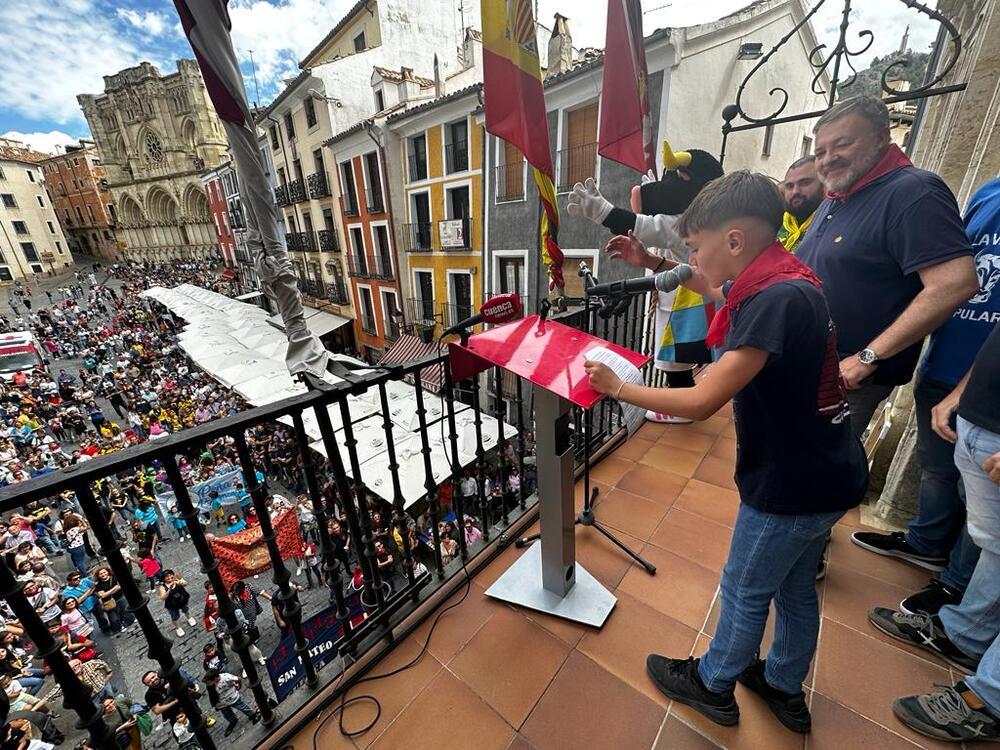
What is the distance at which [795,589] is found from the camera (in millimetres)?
1351

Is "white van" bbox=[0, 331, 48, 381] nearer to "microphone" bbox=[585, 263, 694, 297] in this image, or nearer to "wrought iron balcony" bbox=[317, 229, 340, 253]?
"wrought iron balcony" bbox=[317, 229, 340, 253]

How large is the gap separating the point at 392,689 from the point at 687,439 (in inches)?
110

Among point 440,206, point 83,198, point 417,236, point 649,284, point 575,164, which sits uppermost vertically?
point 83,198

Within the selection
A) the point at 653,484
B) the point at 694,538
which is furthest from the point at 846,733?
the point at 653,484

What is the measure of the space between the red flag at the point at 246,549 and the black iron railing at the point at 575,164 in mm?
8264

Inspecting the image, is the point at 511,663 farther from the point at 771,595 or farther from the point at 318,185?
the point at 318,185

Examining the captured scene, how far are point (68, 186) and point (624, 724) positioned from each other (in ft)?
261

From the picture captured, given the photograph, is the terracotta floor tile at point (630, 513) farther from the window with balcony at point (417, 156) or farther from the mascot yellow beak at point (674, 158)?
the window with balcony at point (417, 156)

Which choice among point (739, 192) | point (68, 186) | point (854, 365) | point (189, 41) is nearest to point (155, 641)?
point (189, 41)

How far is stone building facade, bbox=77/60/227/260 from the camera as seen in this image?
36.2m

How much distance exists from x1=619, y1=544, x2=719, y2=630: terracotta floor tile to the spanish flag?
5.39 ft

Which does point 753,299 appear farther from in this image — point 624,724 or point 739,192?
point 624,724

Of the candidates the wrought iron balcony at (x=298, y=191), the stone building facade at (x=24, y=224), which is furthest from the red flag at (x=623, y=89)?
the stone building facade at (x=24, y=224)

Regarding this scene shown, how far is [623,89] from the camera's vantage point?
2.59m
